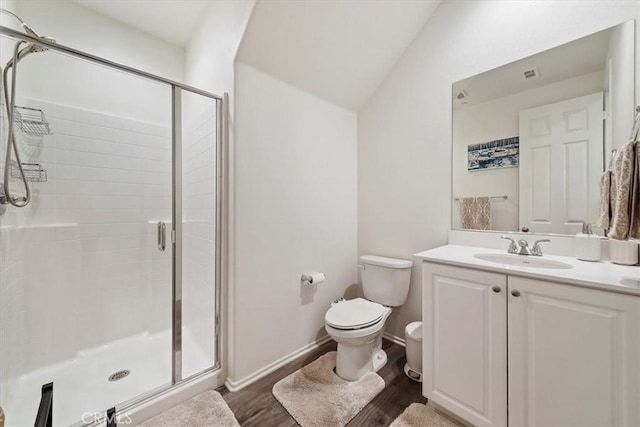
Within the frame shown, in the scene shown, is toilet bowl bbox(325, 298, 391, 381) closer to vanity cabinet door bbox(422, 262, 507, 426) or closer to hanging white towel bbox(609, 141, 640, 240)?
vanity cabinet door bbox(422, 262, 507, 426)

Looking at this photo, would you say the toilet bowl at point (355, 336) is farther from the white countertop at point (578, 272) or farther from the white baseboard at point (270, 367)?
the white countertop at point (578, 272)

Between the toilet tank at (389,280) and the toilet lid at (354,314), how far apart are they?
4.8 inches

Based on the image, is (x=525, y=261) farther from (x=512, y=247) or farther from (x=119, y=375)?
(x=119, y=375)

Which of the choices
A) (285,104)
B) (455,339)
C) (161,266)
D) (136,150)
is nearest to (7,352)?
(161,266)

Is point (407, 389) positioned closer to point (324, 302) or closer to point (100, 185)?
point (324, 302)

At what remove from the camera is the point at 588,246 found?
4.21 ft

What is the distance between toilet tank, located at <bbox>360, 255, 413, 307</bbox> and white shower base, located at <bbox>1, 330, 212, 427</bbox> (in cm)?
131

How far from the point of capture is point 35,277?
1.67 meters

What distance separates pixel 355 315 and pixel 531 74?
1.89m

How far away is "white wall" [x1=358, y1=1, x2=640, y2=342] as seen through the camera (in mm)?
1479

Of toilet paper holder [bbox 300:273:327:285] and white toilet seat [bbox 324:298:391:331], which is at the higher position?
toilet paper holder [bbox 300:273:327:285]

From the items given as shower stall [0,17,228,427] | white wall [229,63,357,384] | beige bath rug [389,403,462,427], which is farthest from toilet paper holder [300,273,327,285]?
beige bath rug [389,403,462,427]

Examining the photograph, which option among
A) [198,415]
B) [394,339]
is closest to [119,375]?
[198,415]

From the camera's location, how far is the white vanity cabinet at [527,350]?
2.99 feet
